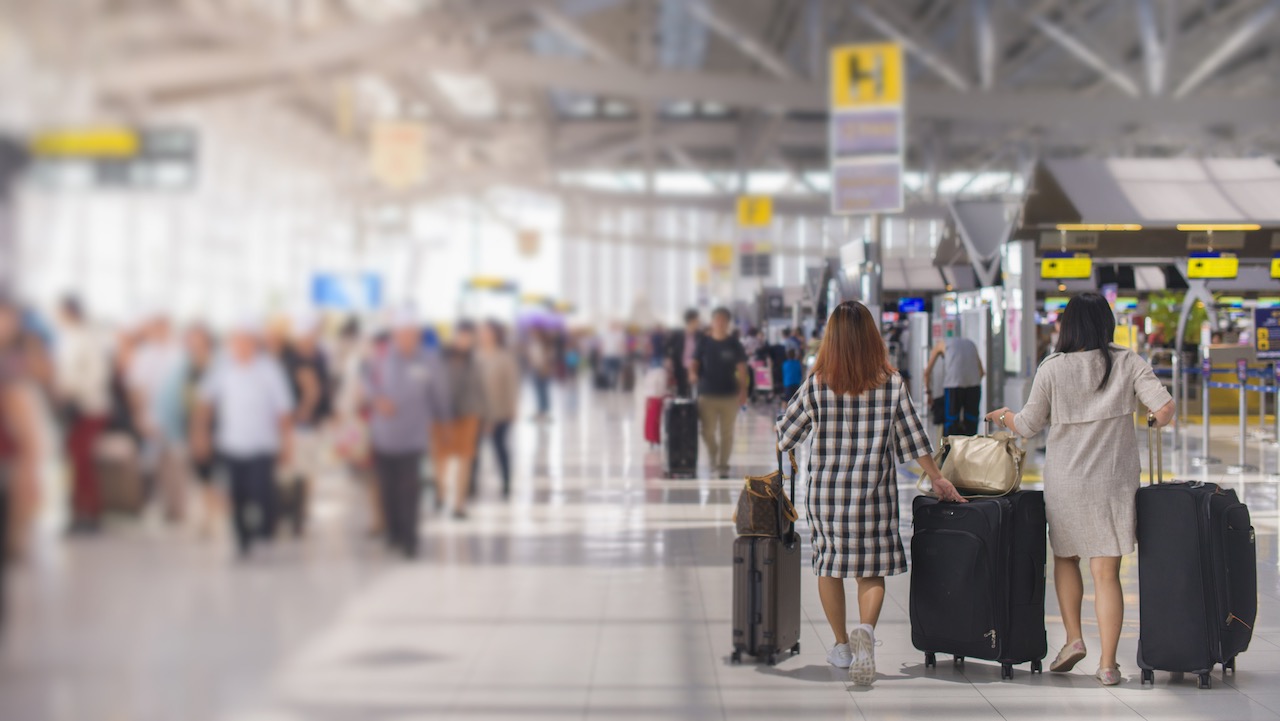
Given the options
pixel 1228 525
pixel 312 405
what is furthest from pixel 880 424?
pixel 312 405

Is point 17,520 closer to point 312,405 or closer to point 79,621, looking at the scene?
point 79,621

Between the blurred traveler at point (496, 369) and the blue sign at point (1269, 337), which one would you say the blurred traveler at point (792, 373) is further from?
the blurred traveler at point (496, 369)

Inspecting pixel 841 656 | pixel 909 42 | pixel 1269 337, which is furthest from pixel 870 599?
pixel 909 42

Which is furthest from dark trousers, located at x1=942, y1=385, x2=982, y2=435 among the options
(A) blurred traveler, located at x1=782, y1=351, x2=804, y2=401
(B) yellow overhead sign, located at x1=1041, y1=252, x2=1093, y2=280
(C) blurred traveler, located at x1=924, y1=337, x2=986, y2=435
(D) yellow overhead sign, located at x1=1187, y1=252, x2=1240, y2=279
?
(A) blurred traveler, located at x1=782, y1=351, x2=804, y2=401

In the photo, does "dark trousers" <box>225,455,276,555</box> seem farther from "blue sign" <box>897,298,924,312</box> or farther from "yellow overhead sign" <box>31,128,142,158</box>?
"blue sign" <box>897,298,924,312</box>

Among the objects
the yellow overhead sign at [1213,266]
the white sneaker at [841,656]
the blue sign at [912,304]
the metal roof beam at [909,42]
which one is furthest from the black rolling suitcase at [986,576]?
the metal roof beam at [909,42]

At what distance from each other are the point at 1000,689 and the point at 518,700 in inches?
74.0

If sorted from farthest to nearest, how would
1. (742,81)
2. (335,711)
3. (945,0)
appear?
(945,0) < (742,81) < (335,711)

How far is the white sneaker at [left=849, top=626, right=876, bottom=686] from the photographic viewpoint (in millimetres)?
4520

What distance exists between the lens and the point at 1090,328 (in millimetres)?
4609

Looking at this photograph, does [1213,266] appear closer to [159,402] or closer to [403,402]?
[403,402]

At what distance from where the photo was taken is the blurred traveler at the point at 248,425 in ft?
6.49

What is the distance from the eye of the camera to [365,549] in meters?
2.63

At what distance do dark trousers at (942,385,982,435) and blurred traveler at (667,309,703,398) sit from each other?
10.1 ft
